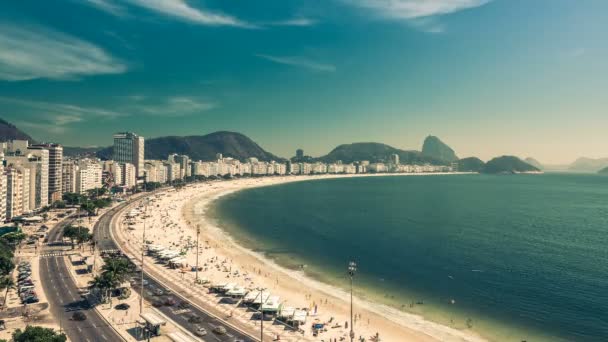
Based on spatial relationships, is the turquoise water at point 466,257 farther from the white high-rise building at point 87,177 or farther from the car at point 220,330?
the white high-rise building at point 87,177

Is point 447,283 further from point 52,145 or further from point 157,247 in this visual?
point 52,145

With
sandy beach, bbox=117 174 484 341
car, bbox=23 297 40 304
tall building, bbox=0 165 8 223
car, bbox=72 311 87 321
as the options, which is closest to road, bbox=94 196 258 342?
sandy beach, bbox=117 174 484 341

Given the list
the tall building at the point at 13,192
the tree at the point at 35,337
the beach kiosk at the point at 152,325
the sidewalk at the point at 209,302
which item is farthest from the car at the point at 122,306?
the tall building at the point at 13,192

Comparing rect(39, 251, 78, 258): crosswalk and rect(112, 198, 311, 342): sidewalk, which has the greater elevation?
rect(39, 251, 78, 258): crosswalk

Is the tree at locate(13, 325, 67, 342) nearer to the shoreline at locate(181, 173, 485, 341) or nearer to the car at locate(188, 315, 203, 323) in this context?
the car at locate(188, 315, 203, 323)

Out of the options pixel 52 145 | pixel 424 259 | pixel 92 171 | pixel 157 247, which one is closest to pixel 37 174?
pixel 52 145

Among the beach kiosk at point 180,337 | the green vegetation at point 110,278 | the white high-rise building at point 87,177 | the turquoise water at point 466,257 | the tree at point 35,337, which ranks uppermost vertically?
the white high-rise building at point 87,177
